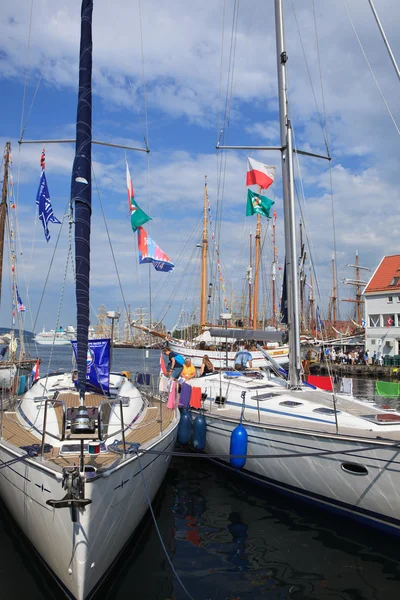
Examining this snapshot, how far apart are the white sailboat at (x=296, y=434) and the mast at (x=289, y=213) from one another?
0.03 meters

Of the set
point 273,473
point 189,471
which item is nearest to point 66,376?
point 189,471

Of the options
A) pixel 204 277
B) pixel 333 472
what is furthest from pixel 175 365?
pixel 204 277

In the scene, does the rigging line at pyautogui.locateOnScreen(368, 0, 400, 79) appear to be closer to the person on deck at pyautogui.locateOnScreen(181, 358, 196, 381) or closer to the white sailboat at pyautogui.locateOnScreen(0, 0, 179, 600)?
the white sailboat at pyautogui.locateOnScreen(0, 0, 179, 600)

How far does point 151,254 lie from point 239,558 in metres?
7.18

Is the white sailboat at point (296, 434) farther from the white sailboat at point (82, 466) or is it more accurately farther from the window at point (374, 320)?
the window at point (374, 320)

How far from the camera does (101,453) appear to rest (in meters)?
7.23

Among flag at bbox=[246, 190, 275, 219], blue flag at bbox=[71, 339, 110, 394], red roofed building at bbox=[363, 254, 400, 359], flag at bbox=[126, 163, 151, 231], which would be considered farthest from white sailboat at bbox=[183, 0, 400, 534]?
red roofed building at bbox=[363, 254, 400, 359]

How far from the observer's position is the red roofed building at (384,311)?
4328 cm

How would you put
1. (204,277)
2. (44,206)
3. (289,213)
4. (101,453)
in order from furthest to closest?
(204,277)
(289,213)
(44,206)
(101,453)

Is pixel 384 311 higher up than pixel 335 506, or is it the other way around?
pixel 384 311

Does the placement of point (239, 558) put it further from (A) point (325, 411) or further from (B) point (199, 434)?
(B) point (199, 434)

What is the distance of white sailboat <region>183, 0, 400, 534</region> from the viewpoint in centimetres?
827

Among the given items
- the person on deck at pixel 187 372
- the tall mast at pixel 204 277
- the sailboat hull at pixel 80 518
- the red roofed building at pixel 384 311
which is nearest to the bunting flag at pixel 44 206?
the sailboat hull at pixel 80 518

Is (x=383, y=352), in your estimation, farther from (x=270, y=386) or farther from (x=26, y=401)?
(x=26, y=401)
